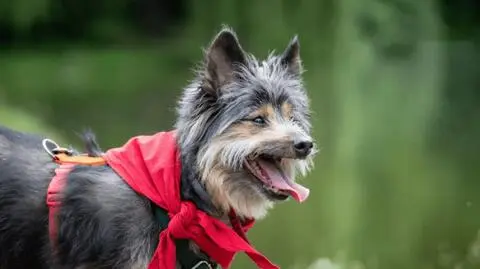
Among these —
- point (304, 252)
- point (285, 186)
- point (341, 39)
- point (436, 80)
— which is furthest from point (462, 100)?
point (285, 186)

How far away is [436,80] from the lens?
835 centimetres

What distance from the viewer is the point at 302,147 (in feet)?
9.05

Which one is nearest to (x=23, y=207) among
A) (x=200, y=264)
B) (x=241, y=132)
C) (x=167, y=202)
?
(x=167, y=202)

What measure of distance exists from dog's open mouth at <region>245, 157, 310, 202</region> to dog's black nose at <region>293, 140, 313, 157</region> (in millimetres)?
122

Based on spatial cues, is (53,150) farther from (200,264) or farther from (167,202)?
(200,264)

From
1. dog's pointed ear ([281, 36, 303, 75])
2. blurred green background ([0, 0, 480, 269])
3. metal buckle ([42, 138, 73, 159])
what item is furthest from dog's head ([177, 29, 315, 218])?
blurred green background ([0, 0, 480, 269])

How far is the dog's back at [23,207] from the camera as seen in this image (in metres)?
3.02

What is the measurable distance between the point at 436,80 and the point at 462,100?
1.53ft

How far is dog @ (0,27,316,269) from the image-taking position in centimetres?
283

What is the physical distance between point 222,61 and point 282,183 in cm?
44

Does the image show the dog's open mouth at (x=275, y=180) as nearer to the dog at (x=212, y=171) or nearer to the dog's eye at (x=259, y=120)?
the dog at (x=212, y=171)

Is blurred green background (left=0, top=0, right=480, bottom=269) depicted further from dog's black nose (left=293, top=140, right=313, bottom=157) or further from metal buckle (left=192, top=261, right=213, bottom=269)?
dog's black nose (left=293, top=140, right=313, bottom=157)

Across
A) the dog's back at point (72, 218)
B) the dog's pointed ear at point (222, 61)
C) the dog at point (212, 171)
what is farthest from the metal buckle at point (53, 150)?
the dog's pointed ear at point (222, 61)

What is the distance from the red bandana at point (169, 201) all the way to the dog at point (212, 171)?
4 centimetres
